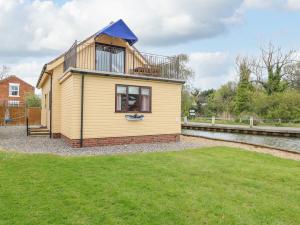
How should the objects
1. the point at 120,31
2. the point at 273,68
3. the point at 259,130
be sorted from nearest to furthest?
the point at 120,31, the point at 259,130, the point at 273,68

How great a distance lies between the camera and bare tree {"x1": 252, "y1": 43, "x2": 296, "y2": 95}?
1467 inches

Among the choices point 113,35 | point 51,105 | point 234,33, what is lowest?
point 51,105

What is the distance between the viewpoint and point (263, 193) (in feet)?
17.1

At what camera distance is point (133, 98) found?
39.5 ft

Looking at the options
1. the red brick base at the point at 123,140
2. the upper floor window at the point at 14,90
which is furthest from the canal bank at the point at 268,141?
the upper floor window at the point at 14,90

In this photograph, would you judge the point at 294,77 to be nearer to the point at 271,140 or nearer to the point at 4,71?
the point at 271,140

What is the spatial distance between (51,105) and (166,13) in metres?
7.88

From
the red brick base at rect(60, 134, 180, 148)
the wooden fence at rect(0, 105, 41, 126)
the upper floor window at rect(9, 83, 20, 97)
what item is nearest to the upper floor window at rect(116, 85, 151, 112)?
the red brick base at rect(60, 134, 180, 148)

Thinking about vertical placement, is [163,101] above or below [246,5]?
below

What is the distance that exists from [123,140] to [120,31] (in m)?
5.22

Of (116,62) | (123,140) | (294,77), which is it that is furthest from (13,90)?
(294,77)

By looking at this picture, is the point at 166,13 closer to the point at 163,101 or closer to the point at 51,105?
the point at 163,101

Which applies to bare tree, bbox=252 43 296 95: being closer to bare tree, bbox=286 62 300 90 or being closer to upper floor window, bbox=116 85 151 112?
bare tree, bbox=286 62 300 90

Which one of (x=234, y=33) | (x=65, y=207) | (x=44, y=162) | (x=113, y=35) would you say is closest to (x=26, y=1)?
(x=113, y=35)
